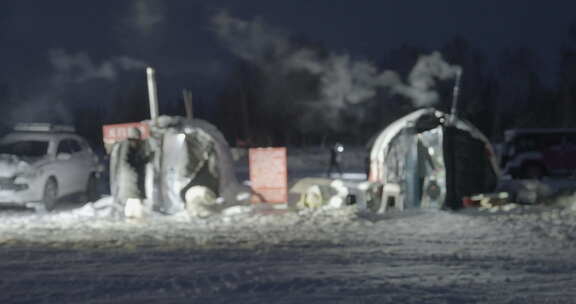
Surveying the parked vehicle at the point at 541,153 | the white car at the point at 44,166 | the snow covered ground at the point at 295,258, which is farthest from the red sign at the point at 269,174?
the parked vehicle at the point at 541,153

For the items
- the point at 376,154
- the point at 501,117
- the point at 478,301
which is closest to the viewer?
the point at 478,301

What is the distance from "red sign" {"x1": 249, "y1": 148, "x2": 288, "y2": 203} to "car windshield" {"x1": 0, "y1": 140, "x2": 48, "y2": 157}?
4.92 meters

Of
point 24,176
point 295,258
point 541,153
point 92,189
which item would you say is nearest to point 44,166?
point 24,176

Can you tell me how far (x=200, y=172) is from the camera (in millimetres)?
14086

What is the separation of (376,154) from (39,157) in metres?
7.75

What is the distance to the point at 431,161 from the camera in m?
13.7

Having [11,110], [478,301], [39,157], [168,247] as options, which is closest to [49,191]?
[39,157]

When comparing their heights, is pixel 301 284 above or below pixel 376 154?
below

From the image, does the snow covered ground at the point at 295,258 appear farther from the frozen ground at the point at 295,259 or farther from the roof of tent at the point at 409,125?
the roof of tent at the point at 409,125

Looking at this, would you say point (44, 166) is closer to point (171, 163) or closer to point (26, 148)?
point (26, 148)

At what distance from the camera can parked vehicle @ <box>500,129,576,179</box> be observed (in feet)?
71.2

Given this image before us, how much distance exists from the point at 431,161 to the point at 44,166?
8.62 metres

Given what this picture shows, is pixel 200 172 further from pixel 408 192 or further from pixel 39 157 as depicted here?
pixel 408 192

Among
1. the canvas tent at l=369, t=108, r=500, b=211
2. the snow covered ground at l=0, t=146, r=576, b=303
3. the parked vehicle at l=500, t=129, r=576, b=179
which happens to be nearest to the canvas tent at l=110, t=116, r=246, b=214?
the snow covered ground at l=0, t=146, r=576, b=303
